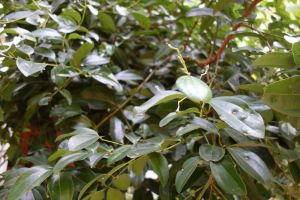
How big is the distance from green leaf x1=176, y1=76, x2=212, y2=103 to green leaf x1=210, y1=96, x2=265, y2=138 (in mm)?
14

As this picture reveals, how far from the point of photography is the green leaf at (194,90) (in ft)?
1.38

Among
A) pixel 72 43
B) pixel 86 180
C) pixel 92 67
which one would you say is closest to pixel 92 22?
pixel 72 43

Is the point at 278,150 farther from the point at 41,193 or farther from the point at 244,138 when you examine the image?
the point at 41,193

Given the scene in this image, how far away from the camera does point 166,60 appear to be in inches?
36.2

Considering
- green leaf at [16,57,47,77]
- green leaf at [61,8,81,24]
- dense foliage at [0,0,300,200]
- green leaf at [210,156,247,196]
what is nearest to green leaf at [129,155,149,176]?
dense foliage at [0,0,300,200]

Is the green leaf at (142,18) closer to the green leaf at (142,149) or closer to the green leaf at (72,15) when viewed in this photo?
the green leaf at (72,15)

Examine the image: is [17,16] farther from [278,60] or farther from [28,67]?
[278,60]

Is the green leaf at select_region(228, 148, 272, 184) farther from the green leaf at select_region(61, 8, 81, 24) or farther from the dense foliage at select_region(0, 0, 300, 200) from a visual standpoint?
the green leaf at select_region(61, 8, 81, 24)

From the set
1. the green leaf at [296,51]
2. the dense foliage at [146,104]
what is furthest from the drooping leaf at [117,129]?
the green leaf at [296,51]

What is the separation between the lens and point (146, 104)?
44 centimetres

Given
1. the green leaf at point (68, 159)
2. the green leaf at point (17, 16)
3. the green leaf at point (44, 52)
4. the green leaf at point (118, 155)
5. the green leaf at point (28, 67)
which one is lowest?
the green leaf at point (68, 159)

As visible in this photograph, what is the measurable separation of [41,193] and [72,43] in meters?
0.39

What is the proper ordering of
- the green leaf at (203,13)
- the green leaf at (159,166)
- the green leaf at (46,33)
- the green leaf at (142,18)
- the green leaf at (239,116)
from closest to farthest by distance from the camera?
the green leaf at (239,116), the green leaf at (159,166), the green leaf at (46,33), the green leaf at (203,13), the green leaf at (142,18)

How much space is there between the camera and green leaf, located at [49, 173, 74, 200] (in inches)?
21.0
